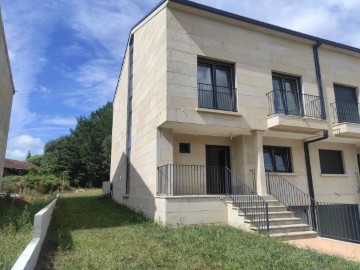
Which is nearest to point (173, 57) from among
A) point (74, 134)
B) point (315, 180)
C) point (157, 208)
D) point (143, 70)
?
point (143, 70)

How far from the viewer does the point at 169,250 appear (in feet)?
20.1

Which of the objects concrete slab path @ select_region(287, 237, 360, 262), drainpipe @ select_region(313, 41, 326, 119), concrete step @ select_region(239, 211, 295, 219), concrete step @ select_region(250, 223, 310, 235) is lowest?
concrete slab path @ select_region(287, 237, 360, 262)

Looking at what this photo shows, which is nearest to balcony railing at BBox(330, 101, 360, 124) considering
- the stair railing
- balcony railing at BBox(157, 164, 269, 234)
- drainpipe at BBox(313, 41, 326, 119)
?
drainpipe at BBox(313, 41, 326, 119)

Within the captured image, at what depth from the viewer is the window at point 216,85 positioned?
420 inches

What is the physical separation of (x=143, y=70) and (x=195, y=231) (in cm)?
794

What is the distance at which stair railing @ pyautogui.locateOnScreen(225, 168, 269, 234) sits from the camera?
8453mm

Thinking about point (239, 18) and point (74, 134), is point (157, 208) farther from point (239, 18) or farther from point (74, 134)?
point (74, 134)

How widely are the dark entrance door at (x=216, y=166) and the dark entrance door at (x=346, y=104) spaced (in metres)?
5.57

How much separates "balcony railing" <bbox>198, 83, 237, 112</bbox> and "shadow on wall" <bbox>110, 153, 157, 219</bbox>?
3.54 meters

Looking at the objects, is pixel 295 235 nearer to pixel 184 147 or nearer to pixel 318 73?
pixel 184 147

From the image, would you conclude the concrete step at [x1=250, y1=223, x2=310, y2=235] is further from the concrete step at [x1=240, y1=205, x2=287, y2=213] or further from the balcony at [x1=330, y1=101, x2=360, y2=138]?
the balcony at [x1=330, y1=101, x2=360, y2=138]

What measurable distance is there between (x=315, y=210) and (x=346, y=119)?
4.73 meters

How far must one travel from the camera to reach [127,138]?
15367 mm

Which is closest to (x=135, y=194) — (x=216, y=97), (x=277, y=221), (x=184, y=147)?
(x=184, y=147)
